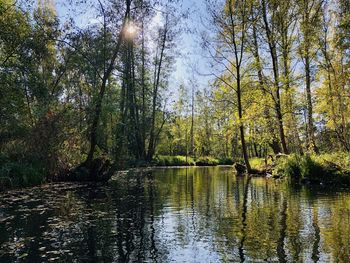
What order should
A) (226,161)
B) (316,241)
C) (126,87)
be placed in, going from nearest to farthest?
(316,241)
(126,87)
(226,161)

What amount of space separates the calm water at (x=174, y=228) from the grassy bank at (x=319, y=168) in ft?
12.9

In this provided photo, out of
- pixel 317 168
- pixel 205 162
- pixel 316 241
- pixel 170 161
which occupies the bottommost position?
pixel 316 241

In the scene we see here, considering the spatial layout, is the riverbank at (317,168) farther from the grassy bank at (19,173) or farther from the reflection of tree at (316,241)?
the grassy bank at (19,173)

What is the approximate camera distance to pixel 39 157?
66.7ft

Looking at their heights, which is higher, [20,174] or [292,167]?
[292,167]

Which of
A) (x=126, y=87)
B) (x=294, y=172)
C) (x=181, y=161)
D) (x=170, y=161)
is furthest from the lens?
(x=181, y=161)

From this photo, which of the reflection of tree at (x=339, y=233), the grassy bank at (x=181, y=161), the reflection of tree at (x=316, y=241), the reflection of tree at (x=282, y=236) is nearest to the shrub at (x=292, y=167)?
the reflection of tree at (x=339, y=233)

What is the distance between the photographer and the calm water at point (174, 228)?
7367mm

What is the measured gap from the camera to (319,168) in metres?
20.8

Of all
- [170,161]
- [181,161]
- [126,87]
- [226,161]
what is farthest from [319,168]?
[226,161]

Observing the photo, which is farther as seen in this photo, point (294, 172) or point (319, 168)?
point (294, 172)

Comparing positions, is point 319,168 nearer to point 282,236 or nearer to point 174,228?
point 282,236

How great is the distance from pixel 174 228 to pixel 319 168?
1376 centimetres

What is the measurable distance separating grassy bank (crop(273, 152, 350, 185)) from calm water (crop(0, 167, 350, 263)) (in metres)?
3.92
